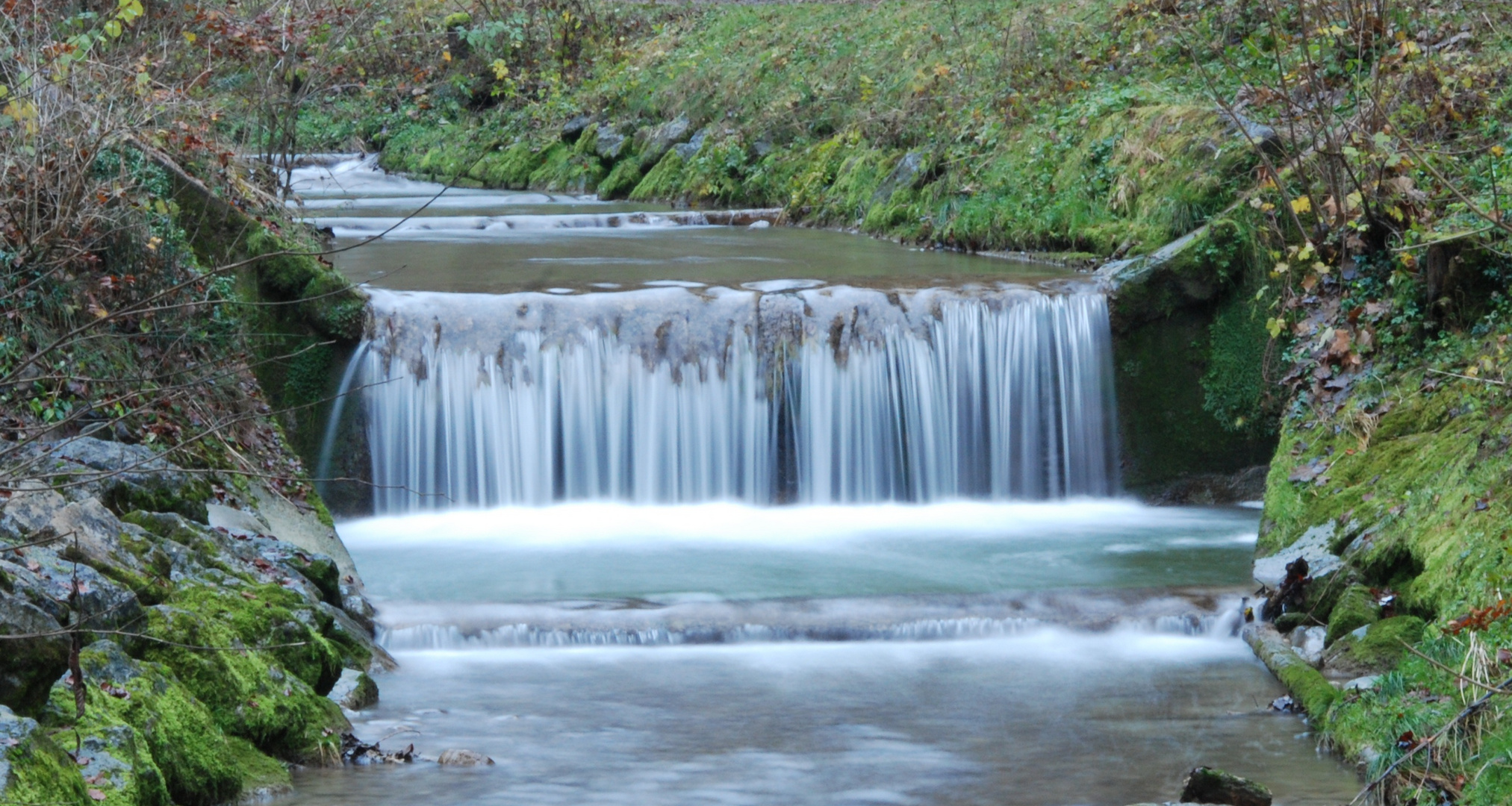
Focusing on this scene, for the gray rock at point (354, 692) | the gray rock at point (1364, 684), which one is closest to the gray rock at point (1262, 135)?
the gray rock at point (1364, 684)

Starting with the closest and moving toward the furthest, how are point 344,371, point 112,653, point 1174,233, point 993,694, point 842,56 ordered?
1. point 112,653
2. point 993,694
3. point 344,371
4. point 1174,233
5. point 842,56

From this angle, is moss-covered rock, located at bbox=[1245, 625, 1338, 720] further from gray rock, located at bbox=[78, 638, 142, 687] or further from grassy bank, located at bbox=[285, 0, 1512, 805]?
gray rock, located at bbox=[78, 638, 142, 687]

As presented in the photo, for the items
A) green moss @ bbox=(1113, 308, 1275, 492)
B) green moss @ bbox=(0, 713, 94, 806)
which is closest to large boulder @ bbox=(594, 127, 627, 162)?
green moss @ bbox=(1113, 308, 1275, 492)

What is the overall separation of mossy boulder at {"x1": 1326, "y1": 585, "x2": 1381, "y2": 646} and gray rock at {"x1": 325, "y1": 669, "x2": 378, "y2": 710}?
4.17 meters

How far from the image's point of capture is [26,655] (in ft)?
13.2

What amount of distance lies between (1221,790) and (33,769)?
3501mm

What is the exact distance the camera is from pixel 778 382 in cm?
1012

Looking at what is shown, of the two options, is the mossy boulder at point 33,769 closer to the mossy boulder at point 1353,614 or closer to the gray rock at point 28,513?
the gray rock at point 28,513

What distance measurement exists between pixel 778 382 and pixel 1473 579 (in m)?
5.21

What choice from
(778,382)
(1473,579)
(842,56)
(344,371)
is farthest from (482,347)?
(842,56)

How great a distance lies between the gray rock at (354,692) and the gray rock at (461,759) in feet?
2.51

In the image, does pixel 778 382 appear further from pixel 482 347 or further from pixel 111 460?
pixel 111 460

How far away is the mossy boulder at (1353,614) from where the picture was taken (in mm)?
6332

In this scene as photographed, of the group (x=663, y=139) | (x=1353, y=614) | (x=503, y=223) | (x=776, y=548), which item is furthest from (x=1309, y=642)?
(x=663, y=139)
